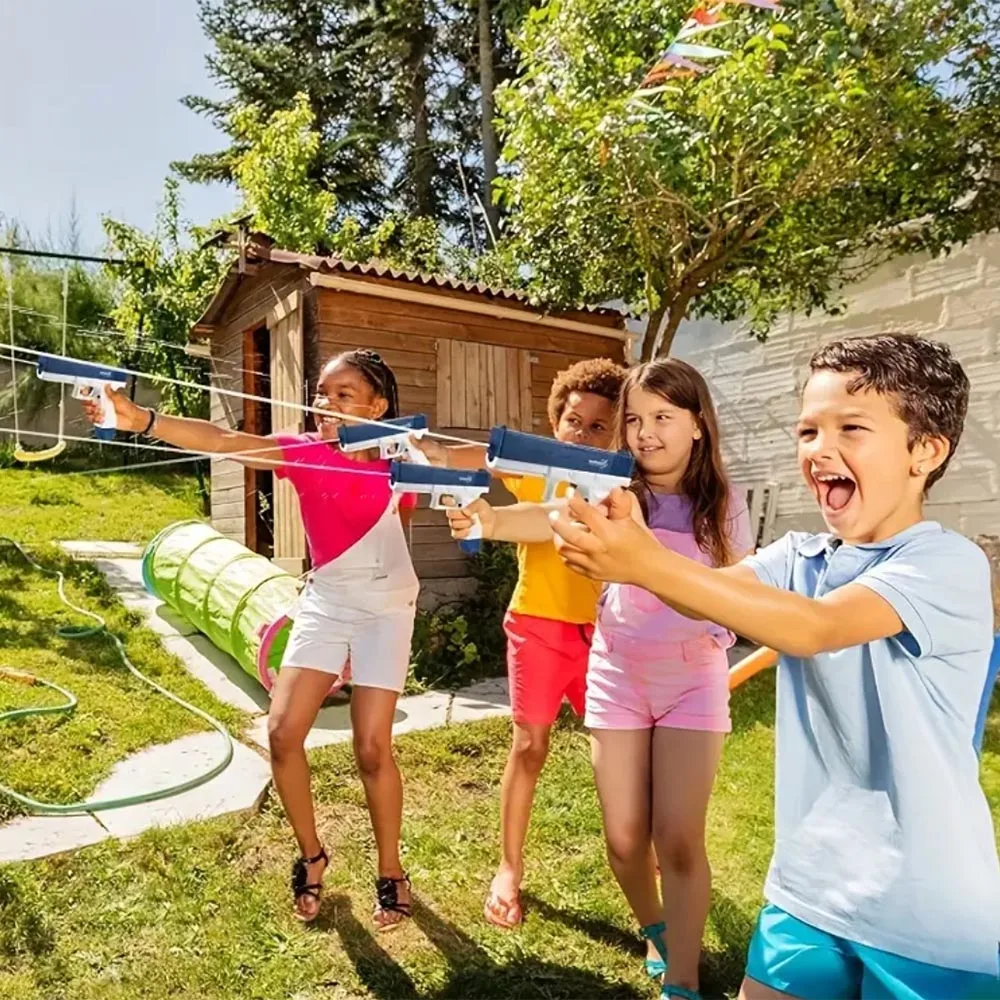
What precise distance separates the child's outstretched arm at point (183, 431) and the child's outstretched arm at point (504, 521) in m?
0.93

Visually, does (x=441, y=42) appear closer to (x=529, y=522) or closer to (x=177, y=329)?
(x=177, y=329)

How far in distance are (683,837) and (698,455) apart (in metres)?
0.97

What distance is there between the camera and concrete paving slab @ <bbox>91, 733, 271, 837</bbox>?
341 cm

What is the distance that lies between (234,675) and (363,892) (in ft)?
9.43

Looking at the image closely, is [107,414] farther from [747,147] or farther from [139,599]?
[139,599]

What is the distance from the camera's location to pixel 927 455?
1295mm

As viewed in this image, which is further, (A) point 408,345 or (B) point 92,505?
(B) point 92,505

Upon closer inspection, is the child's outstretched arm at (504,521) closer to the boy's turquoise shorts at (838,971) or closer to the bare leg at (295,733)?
the boy's turquoise shorts at (838,971)

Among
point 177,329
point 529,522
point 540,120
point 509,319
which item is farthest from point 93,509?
point 529,522

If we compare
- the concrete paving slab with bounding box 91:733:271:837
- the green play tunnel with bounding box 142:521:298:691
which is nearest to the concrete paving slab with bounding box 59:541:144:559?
the green play tunnel with bounding box 142:521:298:691

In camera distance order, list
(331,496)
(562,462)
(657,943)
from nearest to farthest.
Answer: (562,462) < (657,943) < (331,496)

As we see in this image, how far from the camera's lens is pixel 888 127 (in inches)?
247

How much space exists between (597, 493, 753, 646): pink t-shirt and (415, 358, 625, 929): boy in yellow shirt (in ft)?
1.64

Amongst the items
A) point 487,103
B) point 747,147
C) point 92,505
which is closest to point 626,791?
point 747,147
